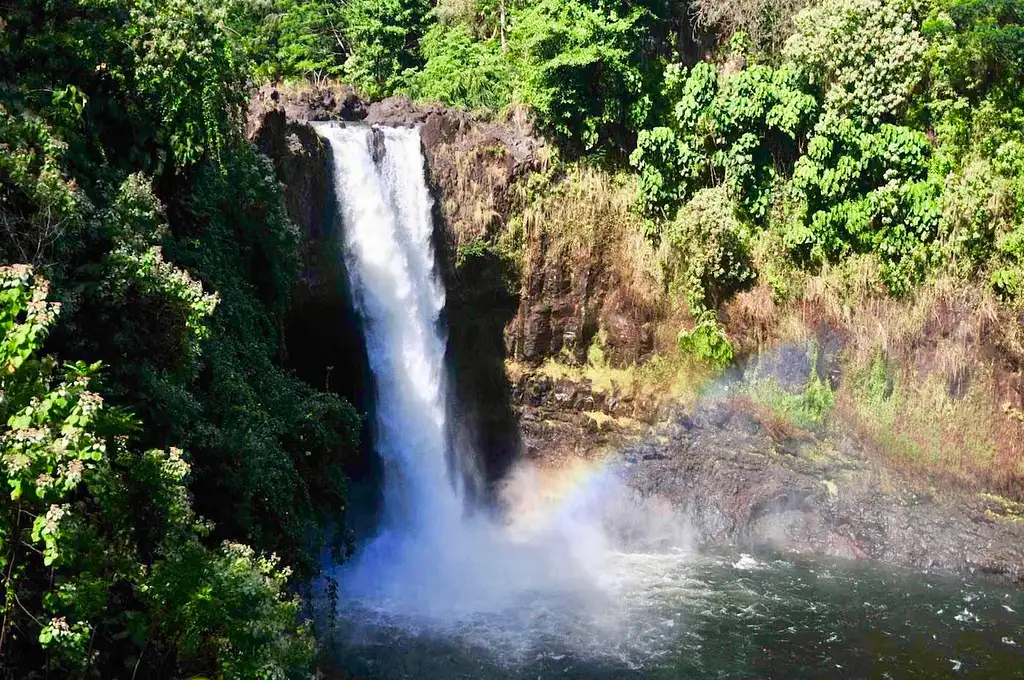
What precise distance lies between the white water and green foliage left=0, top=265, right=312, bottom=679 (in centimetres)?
922

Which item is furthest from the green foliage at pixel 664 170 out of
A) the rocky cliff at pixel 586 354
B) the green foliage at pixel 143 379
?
the green foliage at pixel 143 379

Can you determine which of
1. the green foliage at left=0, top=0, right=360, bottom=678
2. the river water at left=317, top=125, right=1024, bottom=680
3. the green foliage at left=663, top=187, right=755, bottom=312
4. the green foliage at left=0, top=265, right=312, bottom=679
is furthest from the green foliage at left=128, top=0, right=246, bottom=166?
the green foliage at left=663, top=187, right=755, bottom=312

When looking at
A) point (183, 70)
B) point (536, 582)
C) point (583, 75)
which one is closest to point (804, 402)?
point (536, 582)

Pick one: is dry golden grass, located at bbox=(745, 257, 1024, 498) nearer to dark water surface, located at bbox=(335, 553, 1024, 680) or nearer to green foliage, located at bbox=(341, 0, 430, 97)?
dark water surface, located at bbox=(335, 553, 1024, 680)

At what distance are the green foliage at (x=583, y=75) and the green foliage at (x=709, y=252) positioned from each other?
2.70 metres

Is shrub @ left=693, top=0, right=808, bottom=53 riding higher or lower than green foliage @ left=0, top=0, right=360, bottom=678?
higher

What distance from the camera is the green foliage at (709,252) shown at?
64.1 feet

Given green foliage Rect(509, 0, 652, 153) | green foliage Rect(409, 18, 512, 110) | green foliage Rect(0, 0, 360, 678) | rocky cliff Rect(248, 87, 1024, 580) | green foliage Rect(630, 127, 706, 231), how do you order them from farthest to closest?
green foliage Rect(409, 18, 512, 110) < green foliage Rect(509, 0, 652, 153) < green foliage Rect(630, 127, 706, 231) < rocky cliff Rect(248, 87, 1024, 580) < green foliage Rect(0, 0, 360, 678)

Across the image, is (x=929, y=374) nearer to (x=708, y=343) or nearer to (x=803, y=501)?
(x=803, y=501)

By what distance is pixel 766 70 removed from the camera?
20156 millimetres

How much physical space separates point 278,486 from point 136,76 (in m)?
4.58

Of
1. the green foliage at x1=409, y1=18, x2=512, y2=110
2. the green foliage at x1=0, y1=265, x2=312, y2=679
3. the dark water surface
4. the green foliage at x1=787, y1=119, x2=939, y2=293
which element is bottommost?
the dark water surface

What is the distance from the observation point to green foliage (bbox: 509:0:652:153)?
20.5 m

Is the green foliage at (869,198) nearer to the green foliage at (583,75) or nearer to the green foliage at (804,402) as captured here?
the green foliage at (804,402)
